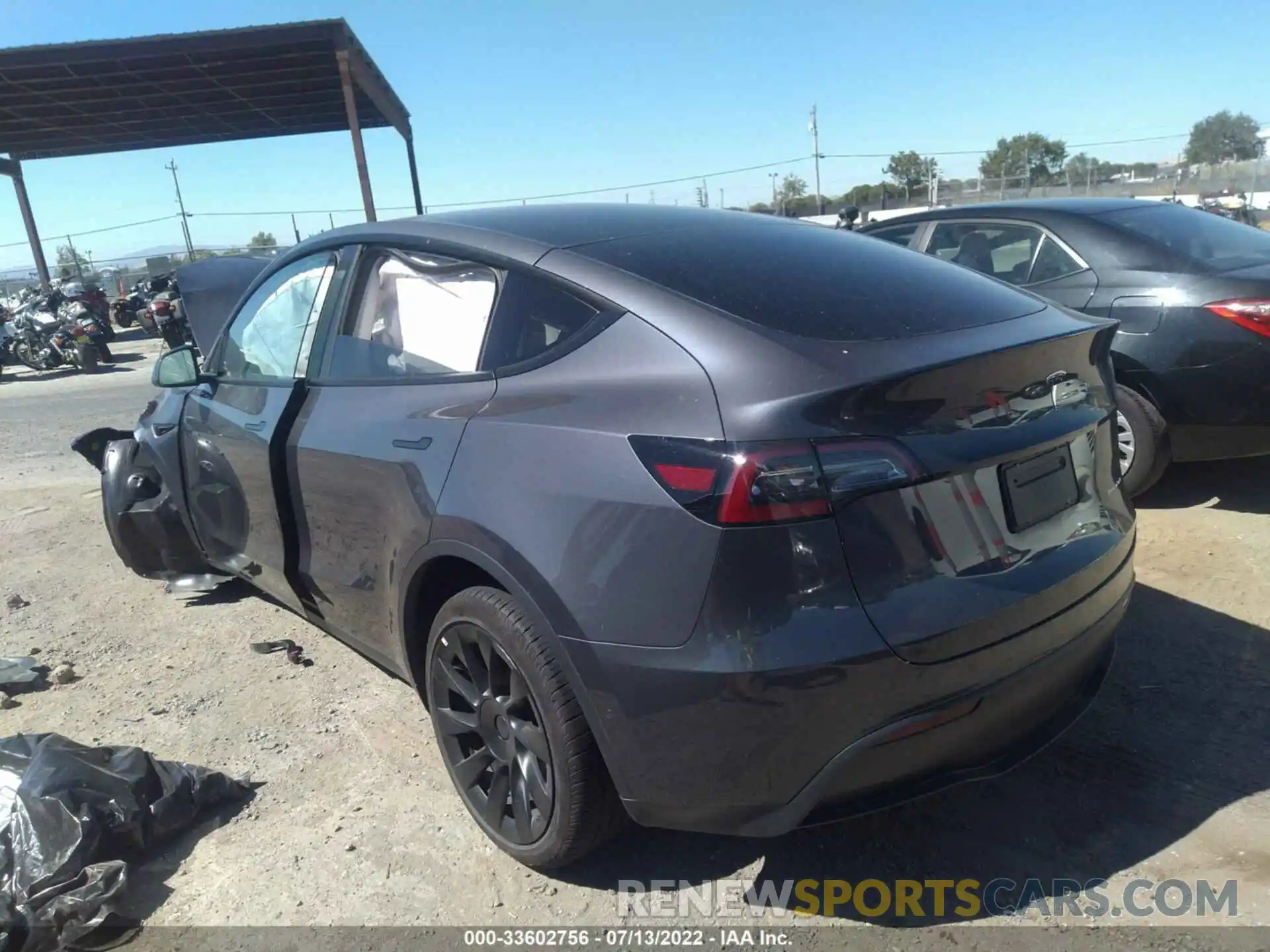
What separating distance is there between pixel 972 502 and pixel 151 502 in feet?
13.3

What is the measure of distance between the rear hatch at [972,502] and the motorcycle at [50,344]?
16.7 m

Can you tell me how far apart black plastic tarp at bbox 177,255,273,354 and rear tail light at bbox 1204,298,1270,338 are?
17.3 ft

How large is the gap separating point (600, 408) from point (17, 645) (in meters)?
3.64

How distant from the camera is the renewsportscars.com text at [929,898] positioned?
2248 millimetres

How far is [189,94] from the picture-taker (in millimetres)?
19469

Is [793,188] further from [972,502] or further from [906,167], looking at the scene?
[972,502]

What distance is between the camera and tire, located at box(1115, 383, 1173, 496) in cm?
461

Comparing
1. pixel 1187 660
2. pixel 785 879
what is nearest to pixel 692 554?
pixel 785 879

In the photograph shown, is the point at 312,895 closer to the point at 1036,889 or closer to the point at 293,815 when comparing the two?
the point at 293,815

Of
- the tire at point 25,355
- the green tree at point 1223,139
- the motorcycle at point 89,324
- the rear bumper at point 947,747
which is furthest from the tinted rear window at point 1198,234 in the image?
the green tree at point 1223,139

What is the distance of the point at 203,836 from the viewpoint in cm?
280

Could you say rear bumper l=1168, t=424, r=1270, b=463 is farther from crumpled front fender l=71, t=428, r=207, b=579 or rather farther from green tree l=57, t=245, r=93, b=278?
green tree l=57, t=245, r=93, b=278

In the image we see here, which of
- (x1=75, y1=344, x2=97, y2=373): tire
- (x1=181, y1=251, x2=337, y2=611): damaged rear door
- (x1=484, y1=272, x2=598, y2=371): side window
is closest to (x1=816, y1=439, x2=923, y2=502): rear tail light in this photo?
(x1=484, y1=272, x2=598, y2=371): side window

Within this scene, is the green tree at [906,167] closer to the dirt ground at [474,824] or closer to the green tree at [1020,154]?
the green tree at [1020,154]
